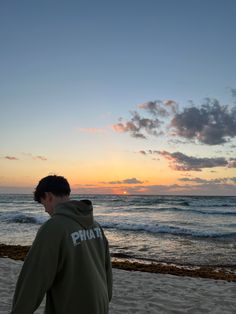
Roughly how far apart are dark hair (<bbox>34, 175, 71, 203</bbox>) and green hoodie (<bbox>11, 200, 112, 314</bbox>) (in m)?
0.12

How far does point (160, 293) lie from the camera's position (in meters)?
7.12

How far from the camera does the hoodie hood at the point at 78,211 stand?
6.93ft

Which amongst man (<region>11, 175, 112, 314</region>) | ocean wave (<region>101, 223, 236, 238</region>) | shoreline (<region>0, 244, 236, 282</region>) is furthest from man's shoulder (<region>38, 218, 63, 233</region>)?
ocean wave (<region>101, 223, 236, 238</region>)

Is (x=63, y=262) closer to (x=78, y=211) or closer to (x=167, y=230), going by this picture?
(x=78, y=211)

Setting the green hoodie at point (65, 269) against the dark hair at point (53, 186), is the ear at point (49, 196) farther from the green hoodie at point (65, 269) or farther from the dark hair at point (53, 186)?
the green hoodie at point (65, 269)

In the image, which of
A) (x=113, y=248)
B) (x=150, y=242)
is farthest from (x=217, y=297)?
(x=150, y=242)

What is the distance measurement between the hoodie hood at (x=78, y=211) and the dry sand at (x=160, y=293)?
13.5 feet

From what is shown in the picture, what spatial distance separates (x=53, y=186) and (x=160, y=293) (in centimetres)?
558

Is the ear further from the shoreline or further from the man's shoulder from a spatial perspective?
the shoreline

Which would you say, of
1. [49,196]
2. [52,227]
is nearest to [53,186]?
[49,196]

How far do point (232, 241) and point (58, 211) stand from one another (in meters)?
16.3

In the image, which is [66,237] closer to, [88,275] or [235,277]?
[88,275]

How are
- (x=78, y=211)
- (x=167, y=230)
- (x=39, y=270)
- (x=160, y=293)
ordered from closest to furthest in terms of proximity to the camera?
1. (x=39, y=270)
2. (x=78, y=211)
3. (x=160, y=293)
4. (x=167, y=230)

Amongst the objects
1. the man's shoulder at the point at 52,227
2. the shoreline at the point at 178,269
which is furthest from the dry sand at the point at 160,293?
the man's shoulder at the point at 52,227
